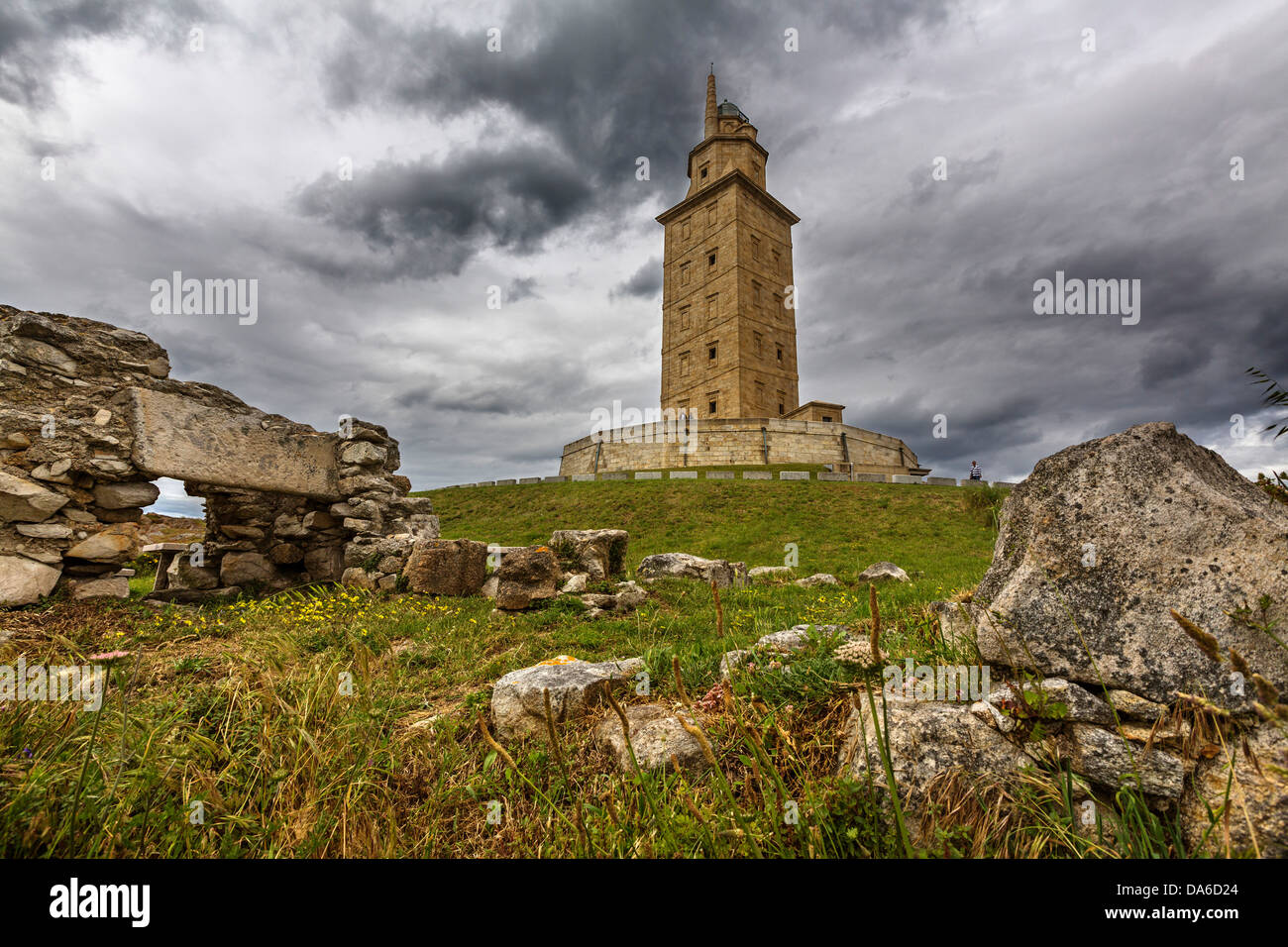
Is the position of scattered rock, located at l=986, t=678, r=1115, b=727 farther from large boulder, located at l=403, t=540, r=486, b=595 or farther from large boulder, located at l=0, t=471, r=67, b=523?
large boulder, located at l=0, t=471, r=67, b=523

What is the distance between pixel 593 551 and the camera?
31.9 feet

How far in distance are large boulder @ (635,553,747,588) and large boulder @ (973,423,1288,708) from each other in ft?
23.6

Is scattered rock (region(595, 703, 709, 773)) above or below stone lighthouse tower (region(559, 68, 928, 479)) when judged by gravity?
below

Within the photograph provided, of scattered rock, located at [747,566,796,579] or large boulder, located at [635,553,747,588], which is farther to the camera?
scattered rock, located at [747,566,796,579]

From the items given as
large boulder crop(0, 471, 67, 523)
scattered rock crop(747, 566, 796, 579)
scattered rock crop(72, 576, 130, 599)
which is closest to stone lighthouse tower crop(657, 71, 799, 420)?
scattered rock crop(747, 566, 796, 579)

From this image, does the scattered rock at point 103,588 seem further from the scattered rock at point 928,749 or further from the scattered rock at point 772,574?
the scattered rock at point 772,574

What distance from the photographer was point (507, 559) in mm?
7629

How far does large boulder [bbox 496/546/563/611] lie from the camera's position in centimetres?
738

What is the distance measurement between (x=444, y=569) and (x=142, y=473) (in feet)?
13.3

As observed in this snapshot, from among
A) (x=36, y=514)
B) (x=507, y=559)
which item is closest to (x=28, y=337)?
(x=36, y=514)

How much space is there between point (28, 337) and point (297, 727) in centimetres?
710

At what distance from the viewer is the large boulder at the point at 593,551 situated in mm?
9422

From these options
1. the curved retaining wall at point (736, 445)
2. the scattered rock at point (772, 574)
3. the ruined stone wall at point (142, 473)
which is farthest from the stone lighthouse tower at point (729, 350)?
the ruined stone wall at point (142, 473)
